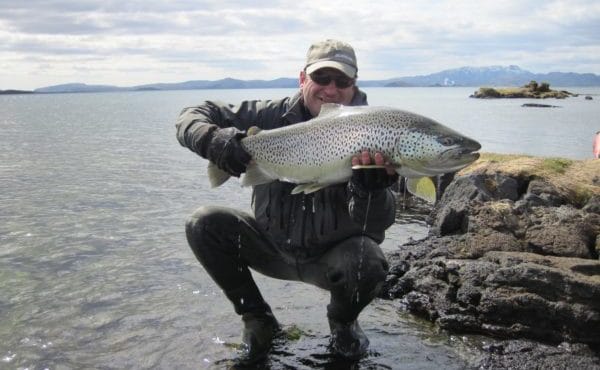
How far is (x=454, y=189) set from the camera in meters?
11.1

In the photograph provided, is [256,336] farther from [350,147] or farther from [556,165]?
[556,165]

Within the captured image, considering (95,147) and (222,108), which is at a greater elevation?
(222,108)

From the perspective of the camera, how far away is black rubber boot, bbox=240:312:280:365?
18.3ft

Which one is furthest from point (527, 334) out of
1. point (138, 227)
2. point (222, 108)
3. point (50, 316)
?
point (138, 227)

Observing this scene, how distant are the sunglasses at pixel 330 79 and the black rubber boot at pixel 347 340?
2.20 meters

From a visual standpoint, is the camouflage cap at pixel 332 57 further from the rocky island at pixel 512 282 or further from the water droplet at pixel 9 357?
the water droplet at pixel 9 357

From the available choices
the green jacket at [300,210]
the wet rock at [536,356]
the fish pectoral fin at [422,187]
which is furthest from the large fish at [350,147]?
the wet rock at [536,356]

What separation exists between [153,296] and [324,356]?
304 centimetres

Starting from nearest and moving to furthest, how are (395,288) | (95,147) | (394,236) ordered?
(395,288)
(394,236)
(95,147)

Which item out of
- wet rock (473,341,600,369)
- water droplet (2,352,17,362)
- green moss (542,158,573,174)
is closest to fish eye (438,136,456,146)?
wet rock (473,341,600,369)

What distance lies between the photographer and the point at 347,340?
5562mm

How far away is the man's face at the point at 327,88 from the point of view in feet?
17.5

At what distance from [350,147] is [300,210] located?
1071 mm

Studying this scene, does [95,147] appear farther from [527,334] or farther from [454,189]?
[527,334]
